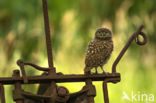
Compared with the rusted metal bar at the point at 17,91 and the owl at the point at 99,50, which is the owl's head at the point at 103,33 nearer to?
the owl at the point at 99,50

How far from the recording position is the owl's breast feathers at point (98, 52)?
208 cm

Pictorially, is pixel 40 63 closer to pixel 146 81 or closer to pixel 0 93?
pixel 146 81

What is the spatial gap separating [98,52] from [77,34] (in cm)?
186

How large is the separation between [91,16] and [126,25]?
1.10ft

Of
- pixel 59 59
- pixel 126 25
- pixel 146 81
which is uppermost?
pixel 126 25

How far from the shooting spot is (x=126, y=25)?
400 cm

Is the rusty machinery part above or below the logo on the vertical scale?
above

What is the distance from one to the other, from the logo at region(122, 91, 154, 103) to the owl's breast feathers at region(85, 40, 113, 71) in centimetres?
145

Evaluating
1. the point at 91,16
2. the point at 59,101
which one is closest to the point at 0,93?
Answer: the point at 59,101

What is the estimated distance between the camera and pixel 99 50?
7.04 ft

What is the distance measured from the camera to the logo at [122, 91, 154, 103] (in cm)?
367

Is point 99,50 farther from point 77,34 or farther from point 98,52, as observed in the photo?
point 77,34

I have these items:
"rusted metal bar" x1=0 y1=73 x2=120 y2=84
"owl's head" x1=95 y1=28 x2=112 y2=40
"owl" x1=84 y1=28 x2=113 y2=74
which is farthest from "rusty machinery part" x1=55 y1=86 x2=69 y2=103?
"owl's head" x1=95 y1=28 x2=112 y2=40

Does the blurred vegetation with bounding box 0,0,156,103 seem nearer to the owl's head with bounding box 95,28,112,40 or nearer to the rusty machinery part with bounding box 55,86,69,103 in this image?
the owl's head with bounding box 95,28,112,40
